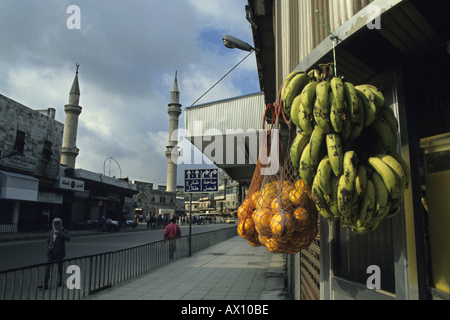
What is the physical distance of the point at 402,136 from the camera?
2.43m

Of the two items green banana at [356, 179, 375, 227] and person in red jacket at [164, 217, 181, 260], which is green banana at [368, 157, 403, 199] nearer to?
green banana at [356, 179, 375, 227]

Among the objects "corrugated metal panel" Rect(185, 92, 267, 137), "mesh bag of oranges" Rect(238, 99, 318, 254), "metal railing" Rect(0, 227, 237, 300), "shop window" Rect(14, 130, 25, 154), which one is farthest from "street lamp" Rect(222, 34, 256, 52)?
"shop window" Rect(14, 130, 25, 154)

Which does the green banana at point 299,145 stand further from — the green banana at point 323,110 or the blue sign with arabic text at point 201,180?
the blue sign with arabic text at point 201,180

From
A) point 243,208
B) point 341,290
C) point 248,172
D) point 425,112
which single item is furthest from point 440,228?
point 248,172

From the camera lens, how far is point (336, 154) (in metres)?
1.85

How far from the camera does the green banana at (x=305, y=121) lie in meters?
2.04

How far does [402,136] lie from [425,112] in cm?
28

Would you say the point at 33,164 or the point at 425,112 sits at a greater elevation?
the point at 33,164

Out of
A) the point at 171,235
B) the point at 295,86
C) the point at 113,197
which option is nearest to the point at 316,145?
the point at 295,86

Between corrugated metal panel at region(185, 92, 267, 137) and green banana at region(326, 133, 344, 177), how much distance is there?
780 cm

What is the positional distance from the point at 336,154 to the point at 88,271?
9.94m

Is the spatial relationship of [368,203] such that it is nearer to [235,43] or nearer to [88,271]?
[235,43]

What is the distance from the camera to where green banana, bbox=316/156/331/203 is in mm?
1883
